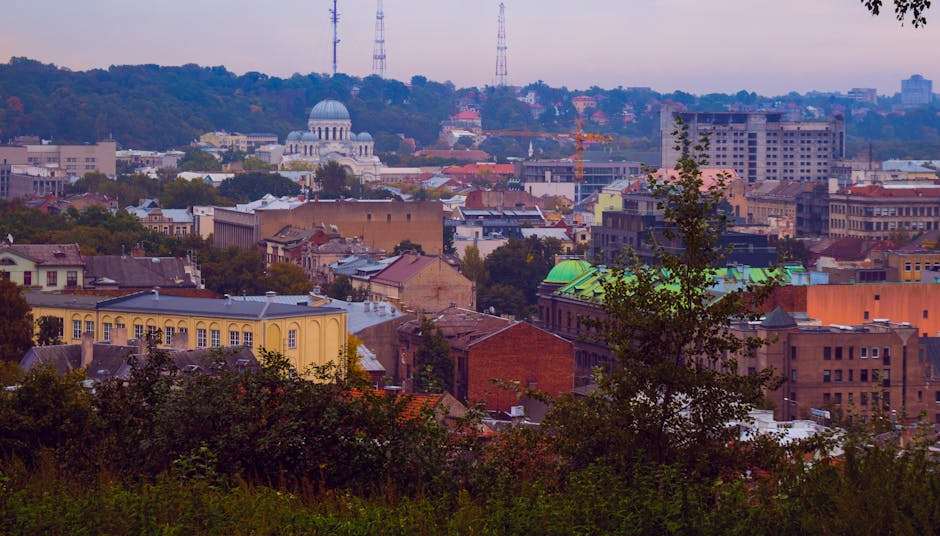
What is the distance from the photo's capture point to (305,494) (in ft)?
49.4

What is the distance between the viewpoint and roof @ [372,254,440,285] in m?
63.0

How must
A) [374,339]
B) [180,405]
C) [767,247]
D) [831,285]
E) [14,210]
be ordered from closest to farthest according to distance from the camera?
[180,405], [374,339], [831,285], [767,247], [14,210]

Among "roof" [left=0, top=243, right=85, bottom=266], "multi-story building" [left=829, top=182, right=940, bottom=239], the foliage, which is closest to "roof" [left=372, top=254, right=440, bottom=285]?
"roof" [left=0, top=243, right=85, bottom=266]

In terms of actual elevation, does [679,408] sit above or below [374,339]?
above

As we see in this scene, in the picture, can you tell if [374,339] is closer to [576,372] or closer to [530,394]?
[576,372]

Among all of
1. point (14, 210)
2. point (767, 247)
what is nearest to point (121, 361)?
point (767, 247)

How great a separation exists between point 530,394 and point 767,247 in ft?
187

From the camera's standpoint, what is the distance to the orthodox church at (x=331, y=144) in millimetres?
174750

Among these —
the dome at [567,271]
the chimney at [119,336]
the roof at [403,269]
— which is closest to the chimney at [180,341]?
the chimney at [119,336]

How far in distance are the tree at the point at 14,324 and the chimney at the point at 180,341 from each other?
292 cm

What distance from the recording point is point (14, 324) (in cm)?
3975

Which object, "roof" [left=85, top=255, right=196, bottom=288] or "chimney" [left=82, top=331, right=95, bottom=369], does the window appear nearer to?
"chimney" [left=82, top=331, right=95, bottom=369]

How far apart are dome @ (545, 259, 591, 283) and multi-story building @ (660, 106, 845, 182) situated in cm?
9440

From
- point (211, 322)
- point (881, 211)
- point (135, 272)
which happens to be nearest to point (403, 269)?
point (135, 272)
